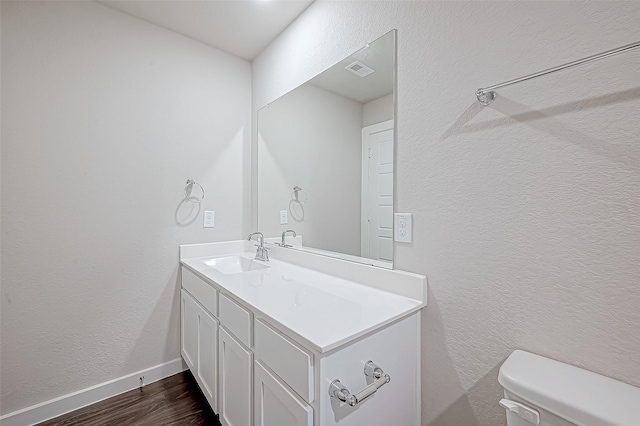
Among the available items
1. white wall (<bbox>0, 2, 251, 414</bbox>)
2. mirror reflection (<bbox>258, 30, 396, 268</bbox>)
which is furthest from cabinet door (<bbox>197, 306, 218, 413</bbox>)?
mirror reflection (<bbox>258, 30, 396, 268</bbox>)

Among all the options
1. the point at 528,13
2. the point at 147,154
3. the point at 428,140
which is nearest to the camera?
the point at 528,13

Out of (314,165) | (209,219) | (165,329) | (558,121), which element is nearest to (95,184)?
(209,219)

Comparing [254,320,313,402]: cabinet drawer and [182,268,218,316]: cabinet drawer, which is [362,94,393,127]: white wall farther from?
[182,268,218,316]: cabinet drawer

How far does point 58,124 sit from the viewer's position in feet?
5.37

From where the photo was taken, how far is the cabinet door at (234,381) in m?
1.14

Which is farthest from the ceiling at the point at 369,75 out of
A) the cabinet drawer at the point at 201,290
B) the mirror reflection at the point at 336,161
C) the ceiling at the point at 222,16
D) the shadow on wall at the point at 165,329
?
A: the shadow on wall at the point at 165,329

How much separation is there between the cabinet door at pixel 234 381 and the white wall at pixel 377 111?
1197mm

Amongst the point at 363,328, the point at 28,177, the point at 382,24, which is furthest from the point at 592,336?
the point at 28,177

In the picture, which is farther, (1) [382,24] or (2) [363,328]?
(1) [382,24]

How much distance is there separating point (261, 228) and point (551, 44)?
1959mm

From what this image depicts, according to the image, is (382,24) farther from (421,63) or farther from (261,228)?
(261,228)

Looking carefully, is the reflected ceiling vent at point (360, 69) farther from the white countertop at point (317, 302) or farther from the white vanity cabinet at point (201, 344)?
the white vanity cabinet at point (201, 344)

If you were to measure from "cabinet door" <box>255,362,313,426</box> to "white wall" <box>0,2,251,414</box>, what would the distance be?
1.30m

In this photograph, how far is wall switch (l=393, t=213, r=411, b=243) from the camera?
1.22m
